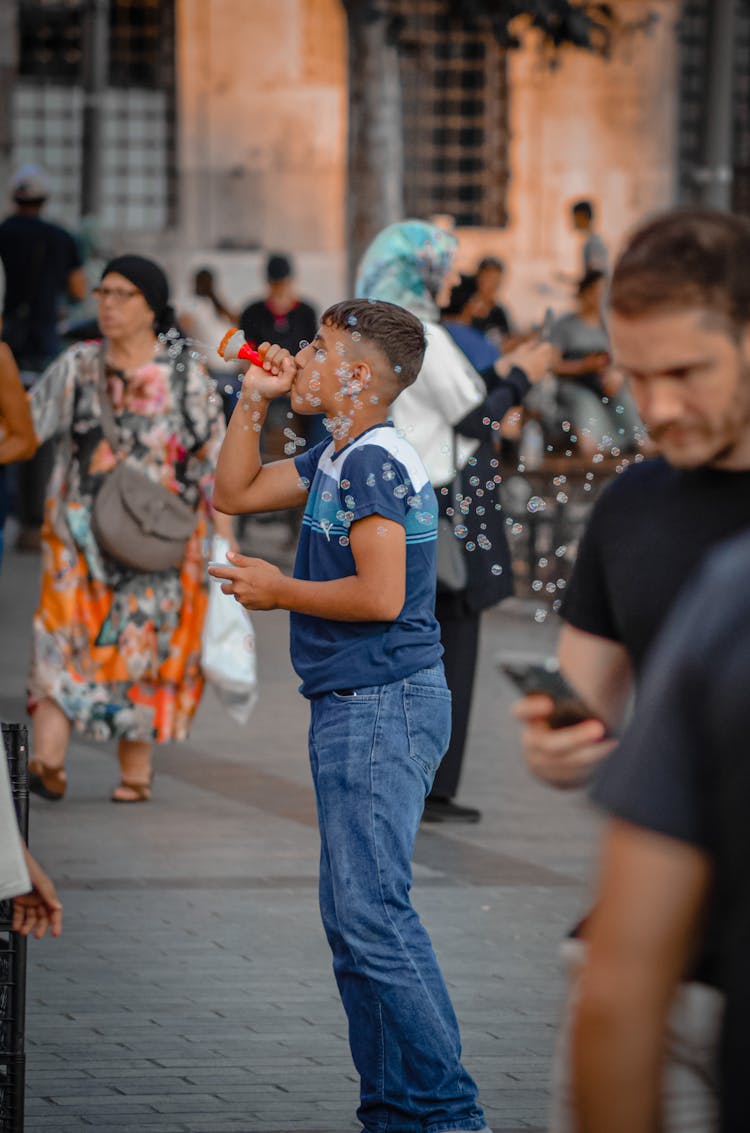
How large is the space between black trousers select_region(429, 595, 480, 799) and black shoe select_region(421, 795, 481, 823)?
0.09 ft

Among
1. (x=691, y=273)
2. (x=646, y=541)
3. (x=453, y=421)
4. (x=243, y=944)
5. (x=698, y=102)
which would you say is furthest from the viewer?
(x=698, y=102)

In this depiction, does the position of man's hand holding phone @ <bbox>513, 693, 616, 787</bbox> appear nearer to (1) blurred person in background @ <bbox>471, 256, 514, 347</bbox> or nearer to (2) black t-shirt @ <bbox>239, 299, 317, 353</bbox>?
(2) black t-shirt @ <bbox>239, 299, 317, 353</bbox>

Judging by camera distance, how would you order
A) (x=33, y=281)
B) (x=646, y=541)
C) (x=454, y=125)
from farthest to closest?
(x=454, y=125)
(x=33, y=281)
(x=646, y=541)

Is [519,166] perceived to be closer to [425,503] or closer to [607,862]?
[425,503]

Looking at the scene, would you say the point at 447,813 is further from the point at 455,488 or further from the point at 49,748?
the point at 49,748

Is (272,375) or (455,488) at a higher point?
(272,375)

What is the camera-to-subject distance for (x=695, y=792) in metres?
1.99

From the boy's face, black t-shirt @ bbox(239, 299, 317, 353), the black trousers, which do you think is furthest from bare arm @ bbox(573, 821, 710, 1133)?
black t-shirt @ bbox(239, 299, 317, 353)

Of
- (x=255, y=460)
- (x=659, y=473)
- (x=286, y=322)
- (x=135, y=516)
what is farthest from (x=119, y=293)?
(x=286, y=322)

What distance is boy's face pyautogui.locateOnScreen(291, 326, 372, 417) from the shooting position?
14.4 feet

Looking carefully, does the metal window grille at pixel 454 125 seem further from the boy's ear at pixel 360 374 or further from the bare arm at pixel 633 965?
the bare arm at pixel 633 965

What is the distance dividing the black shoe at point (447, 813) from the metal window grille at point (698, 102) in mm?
20598

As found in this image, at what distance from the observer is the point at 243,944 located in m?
6.14

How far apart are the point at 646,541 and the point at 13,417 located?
15.9 feet
